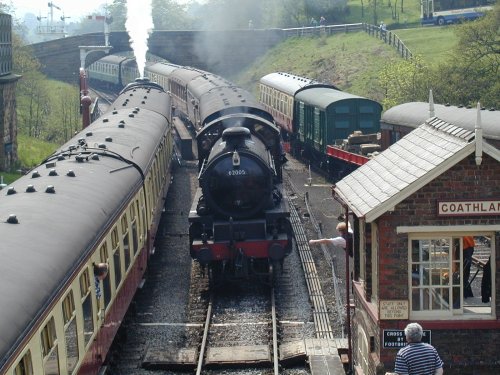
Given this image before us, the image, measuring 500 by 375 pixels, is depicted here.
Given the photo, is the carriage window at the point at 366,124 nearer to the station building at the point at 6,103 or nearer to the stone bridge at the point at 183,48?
the station building at the point at 6,103

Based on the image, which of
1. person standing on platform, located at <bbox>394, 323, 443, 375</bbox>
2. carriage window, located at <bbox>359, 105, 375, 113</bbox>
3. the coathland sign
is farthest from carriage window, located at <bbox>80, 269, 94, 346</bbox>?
carriage window, located at <bbox>359, 105, 375, 113</bbox>

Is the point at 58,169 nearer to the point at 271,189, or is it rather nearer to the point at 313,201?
the point at 271,189

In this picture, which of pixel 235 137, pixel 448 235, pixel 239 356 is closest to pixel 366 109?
pixel 235 137

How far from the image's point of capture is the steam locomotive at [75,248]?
8336mm

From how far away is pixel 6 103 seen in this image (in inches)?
1454

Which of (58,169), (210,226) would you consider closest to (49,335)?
(58,169)

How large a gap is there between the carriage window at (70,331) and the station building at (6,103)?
26237mm

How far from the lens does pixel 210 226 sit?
18562 mm

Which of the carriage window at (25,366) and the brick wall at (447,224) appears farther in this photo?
the brick wall at (447,224)

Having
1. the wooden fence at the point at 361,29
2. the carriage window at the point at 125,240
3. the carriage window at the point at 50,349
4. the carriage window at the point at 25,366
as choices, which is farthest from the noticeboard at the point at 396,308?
the wooden fence at the point at 361,29

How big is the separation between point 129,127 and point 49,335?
12.3 metres

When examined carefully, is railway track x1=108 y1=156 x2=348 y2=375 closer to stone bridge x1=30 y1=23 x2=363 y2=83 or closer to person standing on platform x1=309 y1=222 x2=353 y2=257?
person standing on platform x1=309 y1=222 x2=353 y2=257

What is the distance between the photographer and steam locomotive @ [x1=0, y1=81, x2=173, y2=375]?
834 cm

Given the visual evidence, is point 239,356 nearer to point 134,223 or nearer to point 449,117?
point 134,223
